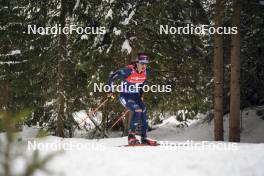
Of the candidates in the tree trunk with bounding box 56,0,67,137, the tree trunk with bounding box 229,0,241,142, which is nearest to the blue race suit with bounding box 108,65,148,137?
the tree trunk with bounding box 229,0,241,142

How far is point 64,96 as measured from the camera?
45.6 ft

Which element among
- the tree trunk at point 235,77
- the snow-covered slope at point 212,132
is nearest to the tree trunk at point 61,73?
the snow-covered slope at point 212,132

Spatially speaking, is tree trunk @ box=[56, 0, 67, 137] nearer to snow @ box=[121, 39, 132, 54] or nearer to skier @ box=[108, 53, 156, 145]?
snow @ box=[121, 39, 132, 54]

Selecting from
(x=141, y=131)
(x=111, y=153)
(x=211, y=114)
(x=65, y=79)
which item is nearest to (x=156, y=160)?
(x=111, y=153)

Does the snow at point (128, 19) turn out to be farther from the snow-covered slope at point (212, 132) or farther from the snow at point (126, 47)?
the snow-covered slope at point (212, 132)

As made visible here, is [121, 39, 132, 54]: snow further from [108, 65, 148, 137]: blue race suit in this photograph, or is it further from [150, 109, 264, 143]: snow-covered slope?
[150, 109, 264, 143]: snow-covered slope

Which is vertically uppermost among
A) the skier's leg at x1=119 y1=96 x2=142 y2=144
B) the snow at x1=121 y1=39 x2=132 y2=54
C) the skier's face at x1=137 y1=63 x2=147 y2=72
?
the snow at x1=121 y1=39 x2=132 y2=54

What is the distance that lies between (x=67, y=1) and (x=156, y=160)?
29.1ft

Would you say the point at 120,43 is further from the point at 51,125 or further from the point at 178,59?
the point at 51,125

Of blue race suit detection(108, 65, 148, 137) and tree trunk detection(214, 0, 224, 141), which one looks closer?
blue race suit detection(108, 65, 148, 137)

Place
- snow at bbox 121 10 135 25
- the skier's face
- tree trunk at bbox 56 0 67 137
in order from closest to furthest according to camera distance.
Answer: the skier's face < snow at bbox 121 10 135 25 < tree trunk at bbox 56 0 67 137

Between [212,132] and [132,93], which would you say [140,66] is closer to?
[132,93]

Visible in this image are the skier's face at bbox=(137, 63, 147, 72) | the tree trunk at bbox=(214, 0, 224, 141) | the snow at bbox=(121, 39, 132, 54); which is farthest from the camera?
the snow at bbox=(121, 39, 132, 54)

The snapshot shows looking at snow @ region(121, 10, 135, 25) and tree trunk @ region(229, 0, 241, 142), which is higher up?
snow @ region(121, 10, 135, 25)
